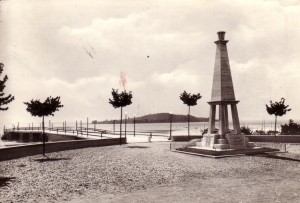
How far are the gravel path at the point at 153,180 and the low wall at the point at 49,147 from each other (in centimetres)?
88

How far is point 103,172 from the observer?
13242 millimetres

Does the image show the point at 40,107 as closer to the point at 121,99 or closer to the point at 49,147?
the point at 49,147

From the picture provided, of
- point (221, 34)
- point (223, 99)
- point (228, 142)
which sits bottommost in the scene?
point (228, 142)

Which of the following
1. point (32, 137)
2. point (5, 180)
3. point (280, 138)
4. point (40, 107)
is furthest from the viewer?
point (32, 137)

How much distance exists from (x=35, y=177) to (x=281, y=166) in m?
11.1

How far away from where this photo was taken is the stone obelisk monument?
825 inches

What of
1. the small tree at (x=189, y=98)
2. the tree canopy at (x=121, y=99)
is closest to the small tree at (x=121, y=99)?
the tree canopy at (x=121, y=99)

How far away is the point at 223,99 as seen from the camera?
21062mm

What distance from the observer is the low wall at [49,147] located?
17689 mm

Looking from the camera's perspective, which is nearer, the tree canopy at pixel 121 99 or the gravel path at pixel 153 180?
the gravel path at pixel 153 180

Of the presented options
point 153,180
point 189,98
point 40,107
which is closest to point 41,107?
point 40,107

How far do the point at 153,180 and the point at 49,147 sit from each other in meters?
12.3

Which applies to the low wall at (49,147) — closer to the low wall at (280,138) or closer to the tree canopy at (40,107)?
the tree canopy at (40,107)

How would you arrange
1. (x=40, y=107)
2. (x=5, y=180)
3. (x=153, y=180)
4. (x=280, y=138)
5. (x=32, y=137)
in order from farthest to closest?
(x=32, y=137), (x=280, y=138), (x=40, y=107), (x=5, y=180), (x=153, y=180)
